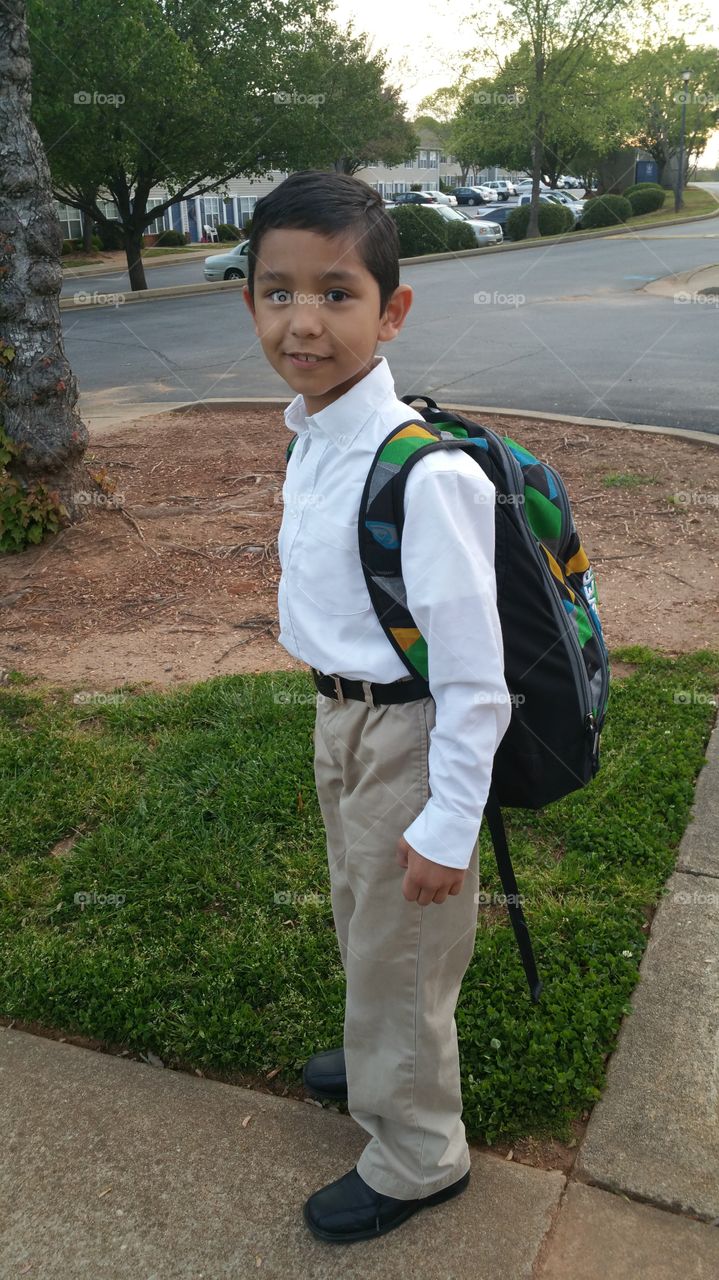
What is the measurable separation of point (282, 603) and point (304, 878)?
4.53 feet

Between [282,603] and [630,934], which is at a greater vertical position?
[282,603]

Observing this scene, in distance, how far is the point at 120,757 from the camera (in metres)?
3.79

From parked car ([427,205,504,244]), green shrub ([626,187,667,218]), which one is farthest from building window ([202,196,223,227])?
parked car ([427,205,504,244])

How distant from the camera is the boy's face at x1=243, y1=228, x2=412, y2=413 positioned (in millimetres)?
1696

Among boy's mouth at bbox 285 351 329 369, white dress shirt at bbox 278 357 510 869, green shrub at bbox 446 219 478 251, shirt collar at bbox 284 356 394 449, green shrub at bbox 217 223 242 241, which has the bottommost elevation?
green shrub at bbox 217 223 242 241

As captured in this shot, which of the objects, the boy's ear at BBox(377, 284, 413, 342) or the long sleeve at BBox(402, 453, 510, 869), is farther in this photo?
the boy's ear at BBox(377, 284, 413, 342)

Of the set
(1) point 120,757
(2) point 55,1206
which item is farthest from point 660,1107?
(1) point 120,757

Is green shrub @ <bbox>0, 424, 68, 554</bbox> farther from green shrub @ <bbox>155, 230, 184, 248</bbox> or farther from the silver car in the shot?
green shrub @ <bbox>155, 230, 184, 248</bbox>

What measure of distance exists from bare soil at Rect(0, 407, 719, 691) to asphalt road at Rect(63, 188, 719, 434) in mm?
1968

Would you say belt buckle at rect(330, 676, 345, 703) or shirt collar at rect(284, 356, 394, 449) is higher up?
shirt collar at rect(284, 356, 394, 449)

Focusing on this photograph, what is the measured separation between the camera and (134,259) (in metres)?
25.8

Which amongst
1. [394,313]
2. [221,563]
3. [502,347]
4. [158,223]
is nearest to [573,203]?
[158,223]

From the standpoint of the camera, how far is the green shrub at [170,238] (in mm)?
41219

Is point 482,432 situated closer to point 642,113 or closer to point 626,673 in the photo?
point 626,673
